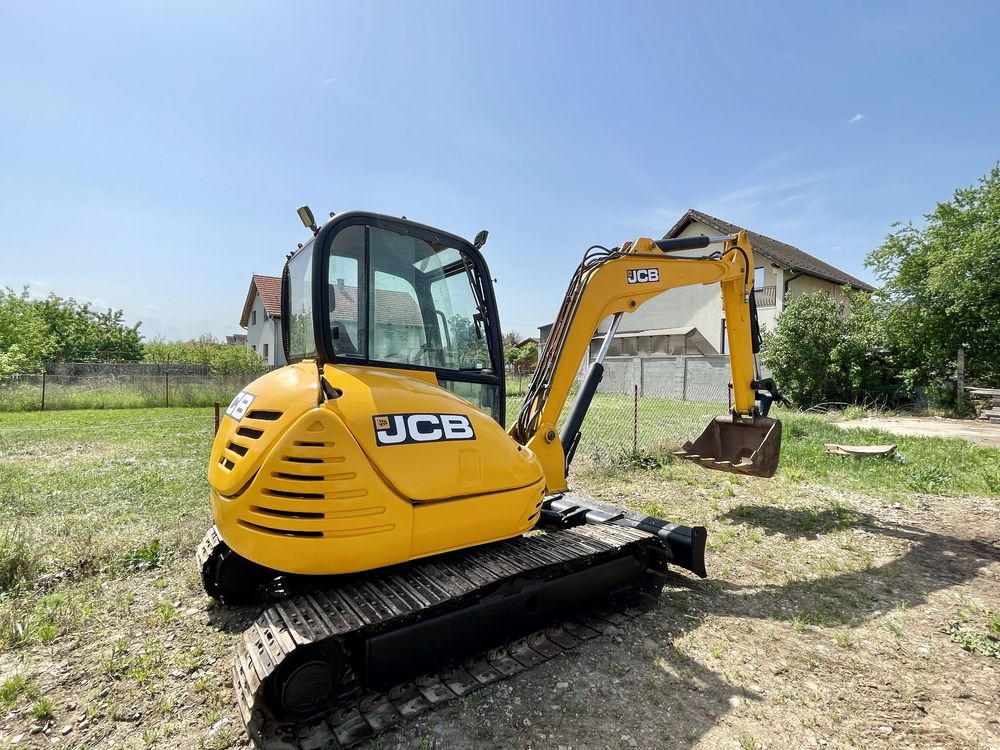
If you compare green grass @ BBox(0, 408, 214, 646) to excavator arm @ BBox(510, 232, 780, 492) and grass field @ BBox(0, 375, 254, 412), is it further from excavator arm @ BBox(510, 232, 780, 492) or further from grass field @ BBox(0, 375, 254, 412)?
grass field @ BBox(0, 375, 254, 412)

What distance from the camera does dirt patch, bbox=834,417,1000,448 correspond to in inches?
474

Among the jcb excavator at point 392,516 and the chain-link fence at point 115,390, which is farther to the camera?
the chain-link fence at point 115,390

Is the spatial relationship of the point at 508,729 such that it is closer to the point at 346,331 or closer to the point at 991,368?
the point at 346,331

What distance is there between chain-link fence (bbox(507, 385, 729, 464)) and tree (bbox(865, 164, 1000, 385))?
6030 mm

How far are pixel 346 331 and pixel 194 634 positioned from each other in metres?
2.32

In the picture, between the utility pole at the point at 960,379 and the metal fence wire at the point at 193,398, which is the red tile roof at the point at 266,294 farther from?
the utility pole at the point at 960,379

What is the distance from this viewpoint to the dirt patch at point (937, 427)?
39.5 feet

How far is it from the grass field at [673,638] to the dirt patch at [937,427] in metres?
6.14

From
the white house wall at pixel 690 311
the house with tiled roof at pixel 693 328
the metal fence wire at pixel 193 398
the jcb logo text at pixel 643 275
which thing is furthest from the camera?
the white house wall at pixel 690 311

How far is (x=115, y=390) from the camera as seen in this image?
58.9 feet

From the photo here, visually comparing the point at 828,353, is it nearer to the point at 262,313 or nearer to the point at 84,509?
the point at 84,509

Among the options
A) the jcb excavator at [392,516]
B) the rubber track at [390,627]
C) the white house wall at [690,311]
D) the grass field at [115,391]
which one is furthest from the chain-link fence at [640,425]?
the grass field at [115,391]

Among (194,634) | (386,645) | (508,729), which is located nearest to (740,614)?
(508,729)

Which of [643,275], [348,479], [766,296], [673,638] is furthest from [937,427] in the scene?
[348,479]
